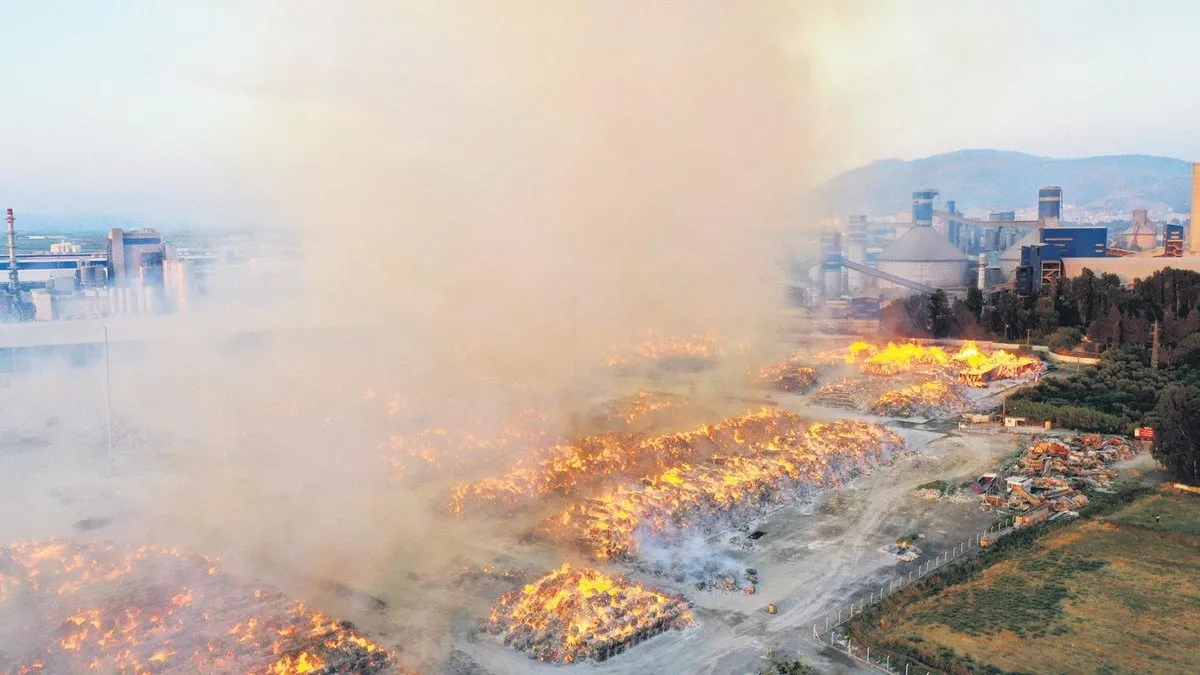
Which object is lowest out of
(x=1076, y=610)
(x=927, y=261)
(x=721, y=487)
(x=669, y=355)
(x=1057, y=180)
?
(x=1076, y=610)

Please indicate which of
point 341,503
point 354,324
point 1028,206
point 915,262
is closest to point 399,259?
point 354,324

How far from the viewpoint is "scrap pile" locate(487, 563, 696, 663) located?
32.6 ft

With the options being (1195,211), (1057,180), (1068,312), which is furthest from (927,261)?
(1057,180)

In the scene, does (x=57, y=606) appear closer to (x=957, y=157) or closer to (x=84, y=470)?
(x=84, y=470)

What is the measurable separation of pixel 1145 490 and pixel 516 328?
13231 millimetres

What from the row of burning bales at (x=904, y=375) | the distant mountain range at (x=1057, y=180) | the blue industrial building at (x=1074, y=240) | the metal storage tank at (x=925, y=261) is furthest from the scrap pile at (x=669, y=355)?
the distant mountain range at (x=1057, y=180)

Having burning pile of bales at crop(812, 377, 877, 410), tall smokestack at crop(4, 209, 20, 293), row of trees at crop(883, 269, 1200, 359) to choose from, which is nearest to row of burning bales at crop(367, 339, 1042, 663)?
burning pile of bales at crop(812, 377, 877, 410)

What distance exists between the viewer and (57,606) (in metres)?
10.1

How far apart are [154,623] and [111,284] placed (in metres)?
22.7

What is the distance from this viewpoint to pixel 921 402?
2256cm

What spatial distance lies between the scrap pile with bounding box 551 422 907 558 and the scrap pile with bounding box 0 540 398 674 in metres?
4.26

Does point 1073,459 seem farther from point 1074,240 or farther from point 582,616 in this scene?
point 1074,240

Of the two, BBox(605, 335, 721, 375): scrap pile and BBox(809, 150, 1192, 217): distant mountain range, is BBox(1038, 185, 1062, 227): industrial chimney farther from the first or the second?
BBox(809, 150, 1192, 217): distant mountain range

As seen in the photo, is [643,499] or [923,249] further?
[923,249]
